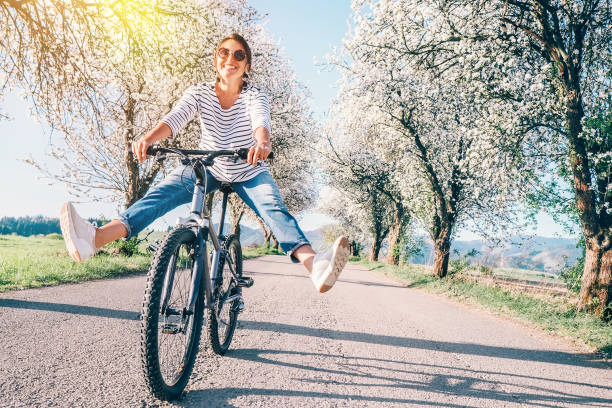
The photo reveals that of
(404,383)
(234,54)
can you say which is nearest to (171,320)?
(404,383)

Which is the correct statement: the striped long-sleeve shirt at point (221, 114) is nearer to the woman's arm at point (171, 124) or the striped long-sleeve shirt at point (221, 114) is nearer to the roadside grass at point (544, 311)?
the woman's arm at point (171, 124)

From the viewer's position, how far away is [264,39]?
677 inches

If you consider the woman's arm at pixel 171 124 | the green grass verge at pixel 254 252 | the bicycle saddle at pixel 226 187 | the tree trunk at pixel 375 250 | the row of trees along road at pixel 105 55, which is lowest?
the green grass verge at pixel 254 252

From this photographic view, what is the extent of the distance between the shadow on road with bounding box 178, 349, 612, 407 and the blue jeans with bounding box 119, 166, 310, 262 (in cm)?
108

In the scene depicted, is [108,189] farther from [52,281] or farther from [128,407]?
[128,407]

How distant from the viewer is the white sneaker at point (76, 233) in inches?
89.0

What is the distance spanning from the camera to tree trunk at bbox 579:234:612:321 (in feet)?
23.4

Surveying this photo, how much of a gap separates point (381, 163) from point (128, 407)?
22680 mm

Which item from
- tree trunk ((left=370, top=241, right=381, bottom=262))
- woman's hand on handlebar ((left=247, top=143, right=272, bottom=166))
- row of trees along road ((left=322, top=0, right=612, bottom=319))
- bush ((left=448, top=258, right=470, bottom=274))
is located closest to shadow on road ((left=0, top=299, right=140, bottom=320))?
woman's hand on handlebar ((left=247, top=143, right=272, bottom=166))

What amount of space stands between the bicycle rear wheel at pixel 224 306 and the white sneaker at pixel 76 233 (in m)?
1.08

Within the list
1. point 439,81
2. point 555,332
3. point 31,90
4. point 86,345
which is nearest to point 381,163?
point 439,81

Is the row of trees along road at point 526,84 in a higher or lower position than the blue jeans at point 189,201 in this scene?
higher

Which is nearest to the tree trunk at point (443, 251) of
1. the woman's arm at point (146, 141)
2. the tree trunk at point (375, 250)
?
the woman's arm at point (146, 141)

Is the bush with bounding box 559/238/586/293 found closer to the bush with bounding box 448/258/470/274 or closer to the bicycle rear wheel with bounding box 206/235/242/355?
the bush with bounding box 448/258/470/274
